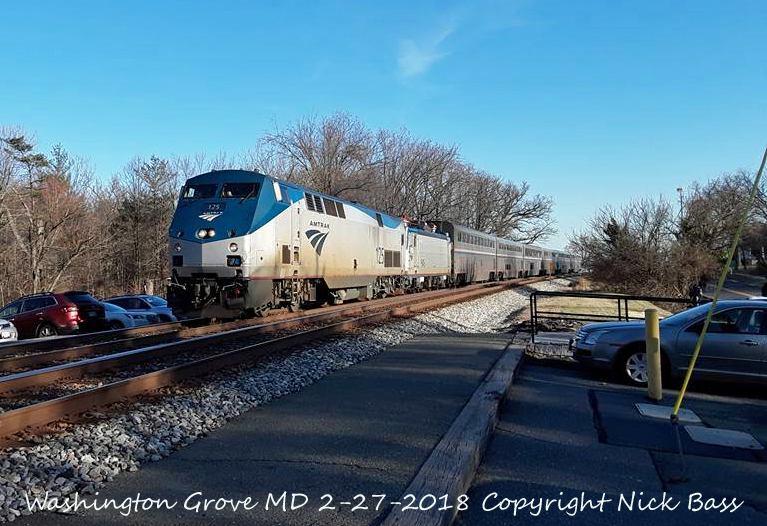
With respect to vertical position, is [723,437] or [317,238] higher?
[317,238]

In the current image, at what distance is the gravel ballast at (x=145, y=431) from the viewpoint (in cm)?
426

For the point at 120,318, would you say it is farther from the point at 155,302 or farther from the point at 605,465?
the point at 605,465

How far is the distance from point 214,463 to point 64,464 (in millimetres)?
1159

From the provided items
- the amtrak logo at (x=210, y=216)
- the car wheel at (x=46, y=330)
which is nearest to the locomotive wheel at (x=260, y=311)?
the amtrak logo at (x=210, y=216)

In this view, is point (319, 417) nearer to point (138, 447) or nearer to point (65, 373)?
point (138, 447)

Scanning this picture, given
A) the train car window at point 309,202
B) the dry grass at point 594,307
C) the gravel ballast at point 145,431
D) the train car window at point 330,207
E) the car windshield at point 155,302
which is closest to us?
the gravel ballast at point 145,431

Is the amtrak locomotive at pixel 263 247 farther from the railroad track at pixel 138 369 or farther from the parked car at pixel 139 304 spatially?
the parked car at pixel 139 304

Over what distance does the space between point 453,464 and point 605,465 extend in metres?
1.50

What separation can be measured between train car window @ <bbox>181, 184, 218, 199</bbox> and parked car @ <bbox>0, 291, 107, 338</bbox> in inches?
226

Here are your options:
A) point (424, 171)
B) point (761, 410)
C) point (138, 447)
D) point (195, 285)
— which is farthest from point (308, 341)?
point (424, 171)

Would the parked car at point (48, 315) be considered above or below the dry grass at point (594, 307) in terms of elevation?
above

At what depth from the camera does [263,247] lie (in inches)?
586

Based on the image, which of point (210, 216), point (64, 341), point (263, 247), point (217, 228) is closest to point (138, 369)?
point (64, 341)

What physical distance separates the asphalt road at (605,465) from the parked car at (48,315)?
15.2 meters
